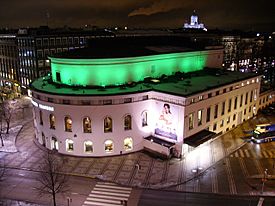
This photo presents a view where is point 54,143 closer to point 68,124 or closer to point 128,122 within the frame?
point 68,124

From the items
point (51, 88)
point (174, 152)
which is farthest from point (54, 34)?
point (174, 152)

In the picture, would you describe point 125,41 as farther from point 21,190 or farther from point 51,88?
point 21,190

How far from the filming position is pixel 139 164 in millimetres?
50750

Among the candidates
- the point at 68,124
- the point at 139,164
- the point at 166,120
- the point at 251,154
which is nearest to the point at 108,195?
the point at 139,164

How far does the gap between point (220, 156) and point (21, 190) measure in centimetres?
3406

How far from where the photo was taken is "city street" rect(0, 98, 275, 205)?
42.8 m

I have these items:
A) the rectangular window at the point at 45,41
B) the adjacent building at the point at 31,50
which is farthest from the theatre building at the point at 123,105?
the rectangular window at the point at 45,41

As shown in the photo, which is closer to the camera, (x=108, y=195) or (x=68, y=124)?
(x=108, y=195)

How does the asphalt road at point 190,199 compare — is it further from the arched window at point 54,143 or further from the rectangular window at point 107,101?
→ the arched window at point 54,143

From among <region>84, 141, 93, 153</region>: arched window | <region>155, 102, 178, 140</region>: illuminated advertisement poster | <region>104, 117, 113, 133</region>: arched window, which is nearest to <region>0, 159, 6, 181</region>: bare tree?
<region>84, 141, 93, 153</region>: arched window

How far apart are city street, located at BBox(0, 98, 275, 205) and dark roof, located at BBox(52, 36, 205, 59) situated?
20208 millimetres

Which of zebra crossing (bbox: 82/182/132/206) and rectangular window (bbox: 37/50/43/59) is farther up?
rectangular window (bbox: 37/50/43/59)

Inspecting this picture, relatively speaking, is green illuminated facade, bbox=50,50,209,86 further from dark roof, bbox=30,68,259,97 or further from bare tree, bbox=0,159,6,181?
bare tree, bbox=0,159,6,181

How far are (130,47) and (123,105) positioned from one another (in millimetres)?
21116
